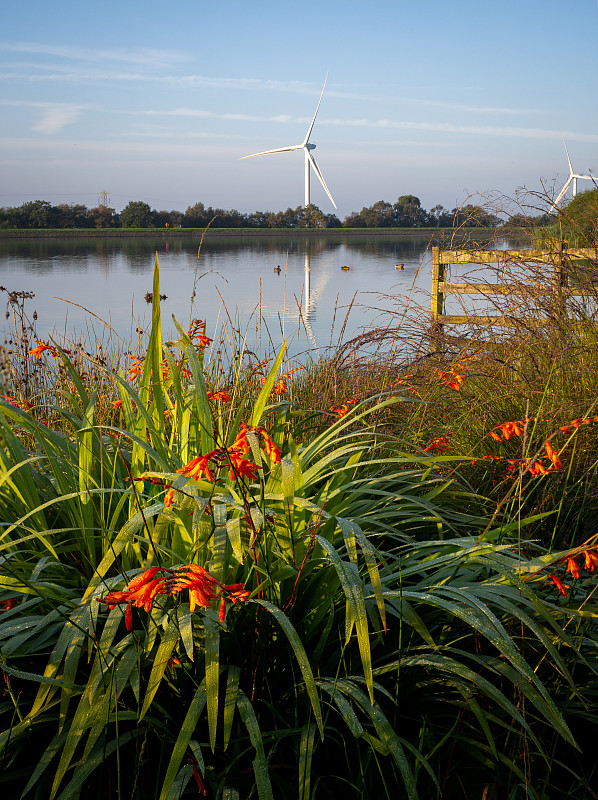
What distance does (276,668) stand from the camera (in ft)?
4.86

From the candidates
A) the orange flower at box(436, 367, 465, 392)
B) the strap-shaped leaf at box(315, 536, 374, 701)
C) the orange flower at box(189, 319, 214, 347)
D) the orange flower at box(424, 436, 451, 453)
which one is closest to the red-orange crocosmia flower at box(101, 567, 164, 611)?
the strap-shaped leaf at box(315, 536, 374, 701)

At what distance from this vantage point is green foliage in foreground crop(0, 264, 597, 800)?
124cm

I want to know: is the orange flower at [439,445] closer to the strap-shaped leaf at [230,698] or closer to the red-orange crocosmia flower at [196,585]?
the strap-shaped leaf at [230,698]

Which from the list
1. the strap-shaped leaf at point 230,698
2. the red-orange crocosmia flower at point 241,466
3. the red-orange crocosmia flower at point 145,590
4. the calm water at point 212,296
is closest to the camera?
the red-orange crocosmia flower at point 145,590

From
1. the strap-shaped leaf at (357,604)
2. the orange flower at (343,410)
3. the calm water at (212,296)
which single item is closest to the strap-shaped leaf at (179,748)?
the strap-shaped leaf at (357,604)

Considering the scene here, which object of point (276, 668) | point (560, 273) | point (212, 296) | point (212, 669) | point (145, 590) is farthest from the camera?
point (212, 296)

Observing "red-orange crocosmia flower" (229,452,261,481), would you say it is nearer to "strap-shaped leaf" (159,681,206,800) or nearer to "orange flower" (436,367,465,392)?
"strap-shaped leaf" (159,681,206,800)

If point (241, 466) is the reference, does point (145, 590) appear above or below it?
below

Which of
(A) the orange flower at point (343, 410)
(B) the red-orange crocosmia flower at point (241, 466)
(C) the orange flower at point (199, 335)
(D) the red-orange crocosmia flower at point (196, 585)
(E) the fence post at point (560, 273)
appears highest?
(E) the fence post at point (560, 273)

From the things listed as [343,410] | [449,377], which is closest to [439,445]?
[343,410]

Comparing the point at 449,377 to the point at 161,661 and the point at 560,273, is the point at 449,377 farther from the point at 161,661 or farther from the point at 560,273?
the point at 161,661

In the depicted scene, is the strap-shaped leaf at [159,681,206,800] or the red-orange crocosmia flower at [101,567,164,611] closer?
the red-orange crocosmia flower at [101,567,164,611]

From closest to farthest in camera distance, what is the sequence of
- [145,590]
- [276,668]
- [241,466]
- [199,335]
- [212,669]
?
[145,590]
[241,466]
[212,669]
[276,668]
[199,335]

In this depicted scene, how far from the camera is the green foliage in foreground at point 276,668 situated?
1.24 metres
